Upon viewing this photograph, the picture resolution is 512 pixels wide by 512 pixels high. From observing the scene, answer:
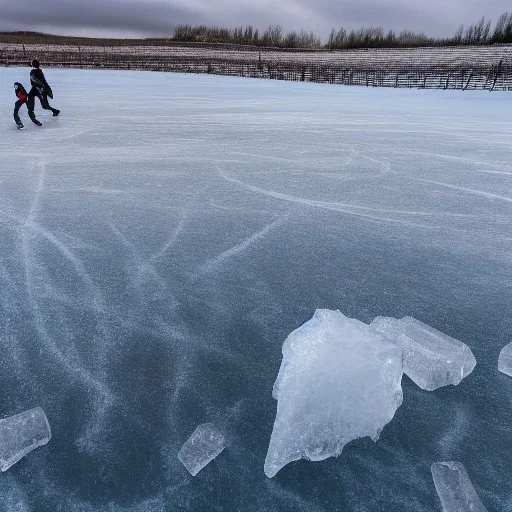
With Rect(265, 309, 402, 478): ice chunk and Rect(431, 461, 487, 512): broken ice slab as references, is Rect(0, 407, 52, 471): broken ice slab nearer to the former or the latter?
Rect(265, 309, 402, 478): ice chunk

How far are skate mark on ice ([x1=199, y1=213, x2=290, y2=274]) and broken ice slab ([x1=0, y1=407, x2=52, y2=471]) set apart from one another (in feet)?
4.04

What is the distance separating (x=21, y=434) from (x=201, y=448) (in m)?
0.59

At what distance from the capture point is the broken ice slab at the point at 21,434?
127 centimetres

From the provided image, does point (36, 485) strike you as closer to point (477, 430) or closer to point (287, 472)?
point (287, 472)

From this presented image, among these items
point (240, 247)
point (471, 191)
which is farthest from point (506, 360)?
point (471, 191)

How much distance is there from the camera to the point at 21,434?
1.32 meters

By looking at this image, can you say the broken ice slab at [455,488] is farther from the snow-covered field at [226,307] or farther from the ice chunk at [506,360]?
the ice chunk at [506,360]

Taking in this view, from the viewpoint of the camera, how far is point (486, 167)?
16.0 ft

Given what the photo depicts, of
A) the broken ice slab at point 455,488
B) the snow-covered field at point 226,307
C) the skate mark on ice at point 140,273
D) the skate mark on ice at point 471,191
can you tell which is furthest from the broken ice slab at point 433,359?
the skate mark on ice at point 471,191

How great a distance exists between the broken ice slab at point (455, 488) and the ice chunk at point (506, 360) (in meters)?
0.57

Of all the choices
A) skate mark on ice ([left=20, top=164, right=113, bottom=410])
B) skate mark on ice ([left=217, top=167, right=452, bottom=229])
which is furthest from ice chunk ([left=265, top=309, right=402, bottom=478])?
skate mark on ice ([left=217, top=167, right=452, bottom=229])

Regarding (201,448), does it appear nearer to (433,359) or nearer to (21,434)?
(21,434)

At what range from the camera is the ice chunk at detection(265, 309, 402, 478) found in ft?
4.23

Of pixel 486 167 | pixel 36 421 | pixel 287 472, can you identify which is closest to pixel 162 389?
pixel 36 421
